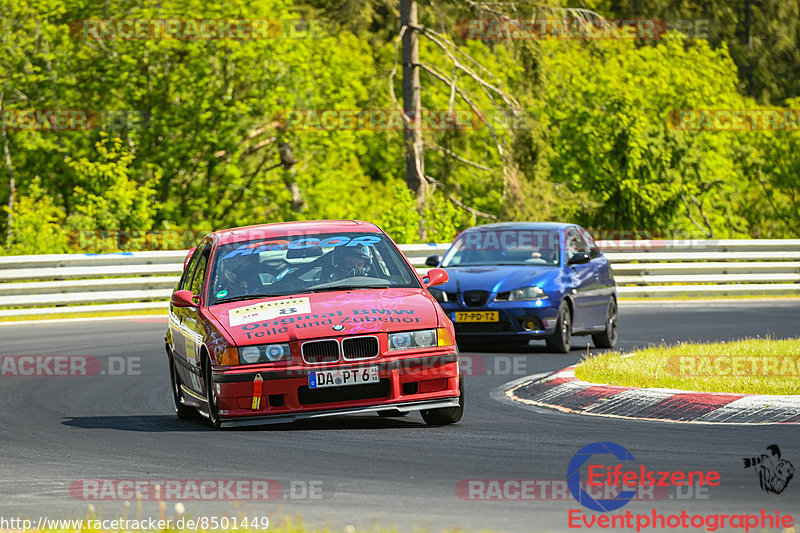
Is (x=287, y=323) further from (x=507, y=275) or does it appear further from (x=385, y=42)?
(x=385, y=42)

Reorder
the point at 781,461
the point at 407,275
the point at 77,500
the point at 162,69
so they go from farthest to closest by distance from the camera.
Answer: the point at 162,69 < the point at 407,275 < the point at 781,461 < the point at 77,500

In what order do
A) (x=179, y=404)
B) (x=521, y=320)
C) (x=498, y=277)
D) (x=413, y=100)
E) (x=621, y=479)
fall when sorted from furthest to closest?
(x=413, y=100)
(x=498, y=277)
(x=521, y=320)
(x=179, y=404)
(x=621, y=479)

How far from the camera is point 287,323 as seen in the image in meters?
9.68

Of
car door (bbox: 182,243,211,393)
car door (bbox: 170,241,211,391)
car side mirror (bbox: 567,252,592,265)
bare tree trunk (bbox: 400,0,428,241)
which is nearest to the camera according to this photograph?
car door (bbox: 182,243,211,393)

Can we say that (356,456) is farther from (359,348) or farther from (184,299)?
(184,299)

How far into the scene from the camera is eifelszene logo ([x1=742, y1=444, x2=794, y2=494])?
708 cm

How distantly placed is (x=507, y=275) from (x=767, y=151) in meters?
38.8

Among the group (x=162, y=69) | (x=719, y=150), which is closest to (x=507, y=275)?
(x=162, y=69)

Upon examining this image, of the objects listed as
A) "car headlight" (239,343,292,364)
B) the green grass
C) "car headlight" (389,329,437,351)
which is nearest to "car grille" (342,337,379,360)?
"car headlight" (389,329,437,351)

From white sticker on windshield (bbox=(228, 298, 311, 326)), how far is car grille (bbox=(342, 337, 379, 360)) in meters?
0.47

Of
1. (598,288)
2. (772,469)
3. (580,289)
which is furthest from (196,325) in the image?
(598,288)

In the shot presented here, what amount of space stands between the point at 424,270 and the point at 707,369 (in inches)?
498

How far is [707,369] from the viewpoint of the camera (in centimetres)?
1271

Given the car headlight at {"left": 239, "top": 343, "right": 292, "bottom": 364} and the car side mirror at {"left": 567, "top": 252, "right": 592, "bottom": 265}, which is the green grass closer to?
the car side mirror at {"left": 567, "top": 252, "right": 592, "bottom": 265}
